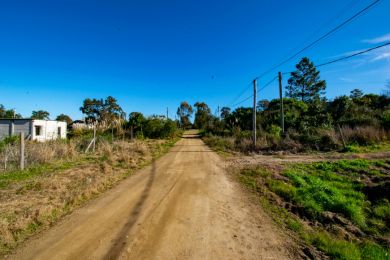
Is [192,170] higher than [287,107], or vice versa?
[287,107]

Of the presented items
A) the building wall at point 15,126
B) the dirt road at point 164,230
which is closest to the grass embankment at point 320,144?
the dirt road at point 164,230

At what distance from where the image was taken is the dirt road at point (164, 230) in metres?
3.27

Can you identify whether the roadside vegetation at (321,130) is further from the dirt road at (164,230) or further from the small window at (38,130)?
the small window at (38,130)

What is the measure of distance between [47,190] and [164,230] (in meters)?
4.28

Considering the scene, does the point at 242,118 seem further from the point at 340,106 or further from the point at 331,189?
the point at 331,189

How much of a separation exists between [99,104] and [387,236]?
67.1 metres

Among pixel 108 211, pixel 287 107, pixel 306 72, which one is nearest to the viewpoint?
pixel 108 211

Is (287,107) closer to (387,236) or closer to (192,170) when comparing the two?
(192,170)

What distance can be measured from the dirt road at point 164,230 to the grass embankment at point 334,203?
71 cm

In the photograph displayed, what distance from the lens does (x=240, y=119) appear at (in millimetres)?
31281

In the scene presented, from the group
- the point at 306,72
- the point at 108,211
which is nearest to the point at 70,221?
the point at 108,211

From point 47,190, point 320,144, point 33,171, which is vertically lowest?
point 47,190

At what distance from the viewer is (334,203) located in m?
5.57

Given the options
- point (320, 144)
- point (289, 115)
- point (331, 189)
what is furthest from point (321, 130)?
point (331, 189)
